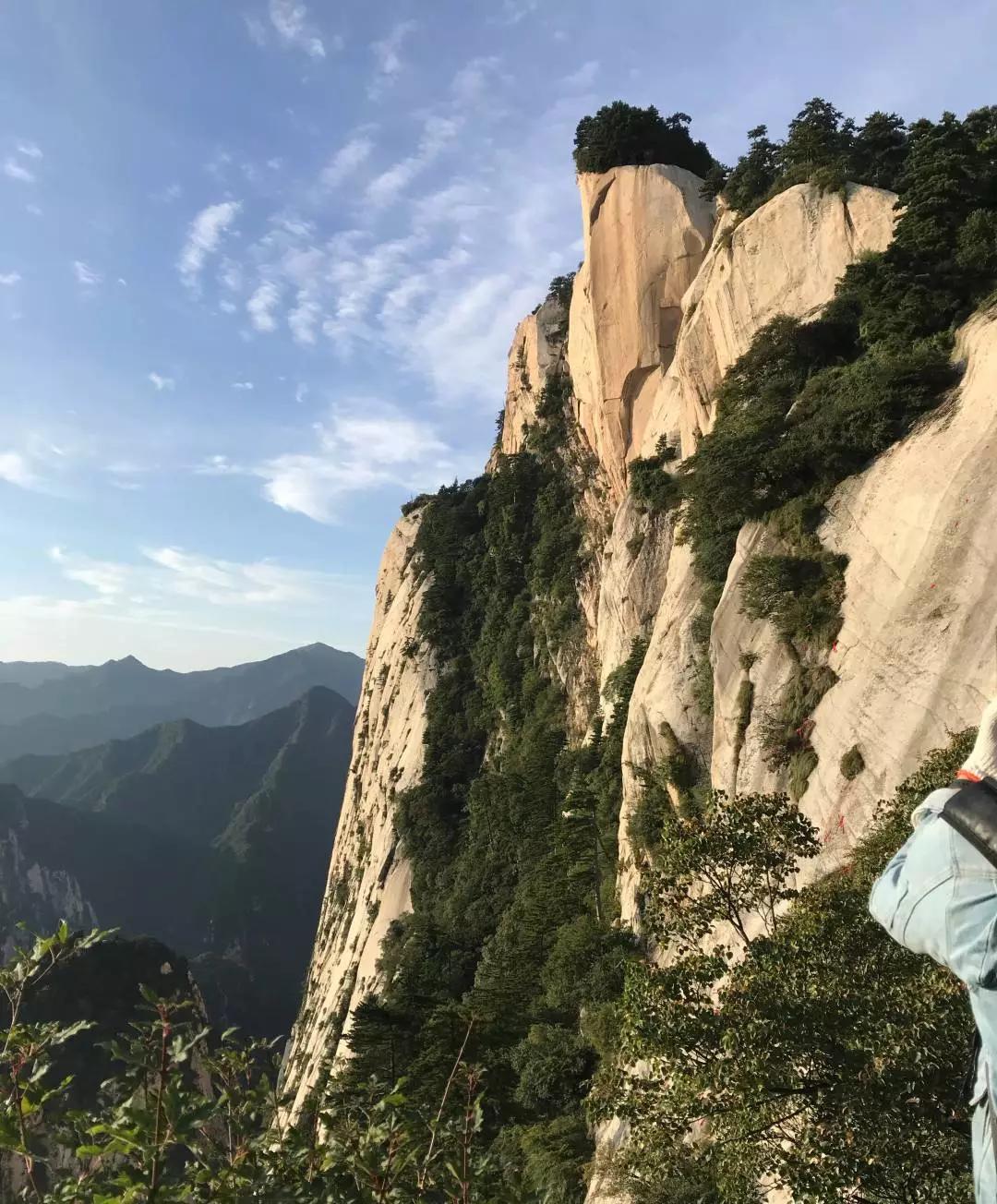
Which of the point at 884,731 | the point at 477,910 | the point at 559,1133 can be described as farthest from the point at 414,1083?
the point at 884,731

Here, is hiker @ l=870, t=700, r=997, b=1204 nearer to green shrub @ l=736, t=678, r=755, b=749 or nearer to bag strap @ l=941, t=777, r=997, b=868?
bag strap @ l=941, t=777, r=997, b=868

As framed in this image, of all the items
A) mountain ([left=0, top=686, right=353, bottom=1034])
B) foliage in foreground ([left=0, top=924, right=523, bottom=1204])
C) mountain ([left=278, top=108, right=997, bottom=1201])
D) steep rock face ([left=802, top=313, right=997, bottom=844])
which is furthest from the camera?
mountain ([left=0, top=686, right=353, bottom=1034])

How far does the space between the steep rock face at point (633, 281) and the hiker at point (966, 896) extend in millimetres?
37192

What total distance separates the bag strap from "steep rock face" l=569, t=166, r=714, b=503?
37295mm

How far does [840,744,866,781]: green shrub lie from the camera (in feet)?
46.6

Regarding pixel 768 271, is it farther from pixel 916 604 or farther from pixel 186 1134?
pixel 186 1134

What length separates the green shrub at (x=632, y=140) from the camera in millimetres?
40250

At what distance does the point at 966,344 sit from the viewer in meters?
16.8

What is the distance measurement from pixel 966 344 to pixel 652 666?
12.6 metres

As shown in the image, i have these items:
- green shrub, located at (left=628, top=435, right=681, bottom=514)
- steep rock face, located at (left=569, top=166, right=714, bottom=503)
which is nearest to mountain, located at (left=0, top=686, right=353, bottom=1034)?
steep rock face, located at (left=569, top=166, right=714, bottom=503)

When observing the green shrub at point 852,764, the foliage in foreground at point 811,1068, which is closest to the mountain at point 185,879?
the green shrub at point 852,764

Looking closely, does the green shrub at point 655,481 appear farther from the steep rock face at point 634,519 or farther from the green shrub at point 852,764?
the green shrub at point 852,764

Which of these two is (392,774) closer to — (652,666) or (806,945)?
(652,666)

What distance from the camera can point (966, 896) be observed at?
2.41 meters
